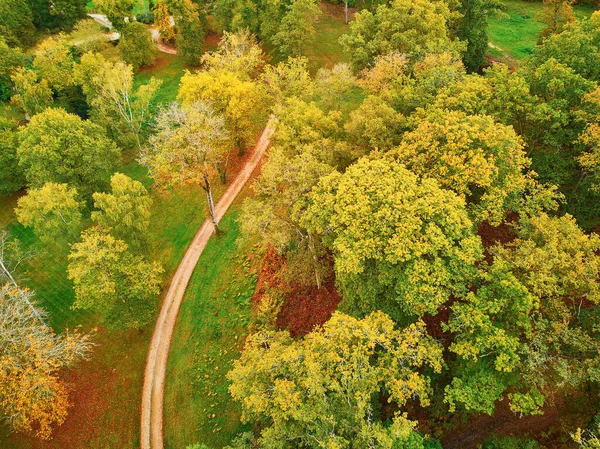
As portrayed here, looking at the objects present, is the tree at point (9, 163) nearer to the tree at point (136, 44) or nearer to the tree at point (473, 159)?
the tree at point (136, 44)

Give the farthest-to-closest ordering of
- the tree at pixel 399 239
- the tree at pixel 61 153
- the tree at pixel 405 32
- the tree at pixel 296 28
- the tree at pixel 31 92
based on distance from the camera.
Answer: the tree at pixel 296 28 < the tree at pixel 31 92 < the tree at pixel 405 32 < the tree at pixel 61 153 < the tree at pixel 399 239

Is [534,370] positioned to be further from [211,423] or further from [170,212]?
[170,212]

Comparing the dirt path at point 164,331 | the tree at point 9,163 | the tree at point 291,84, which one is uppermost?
the tree at point 291,84

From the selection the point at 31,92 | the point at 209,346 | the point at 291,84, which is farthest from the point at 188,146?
the point at 31,92

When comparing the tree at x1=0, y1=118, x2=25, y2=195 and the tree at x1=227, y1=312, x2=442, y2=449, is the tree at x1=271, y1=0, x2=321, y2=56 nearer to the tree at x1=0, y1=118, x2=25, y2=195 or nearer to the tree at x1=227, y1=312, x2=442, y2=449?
the tree at x1=0, y1=118, x2=25, y2=195

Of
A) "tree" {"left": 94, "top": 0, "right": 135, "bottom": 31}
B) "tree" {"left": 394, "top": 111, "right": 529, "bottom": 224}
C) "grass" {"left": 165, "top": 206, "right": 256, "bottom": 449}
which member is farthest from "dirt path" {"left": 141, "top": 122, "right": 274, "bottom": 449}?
"tree" {"left": 94, "top": 0, "right": 135, "bottom": 31}

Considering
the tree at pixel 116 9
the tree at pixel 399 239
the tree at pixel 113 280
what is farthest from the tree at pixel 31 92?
the tree at pixel 399 239

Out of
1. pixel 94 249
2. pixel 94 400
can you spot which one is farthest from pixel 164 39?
pixel 94 400

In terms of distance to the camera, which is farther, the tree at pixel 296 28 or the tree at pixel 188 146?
the tree at pixel 296 28
